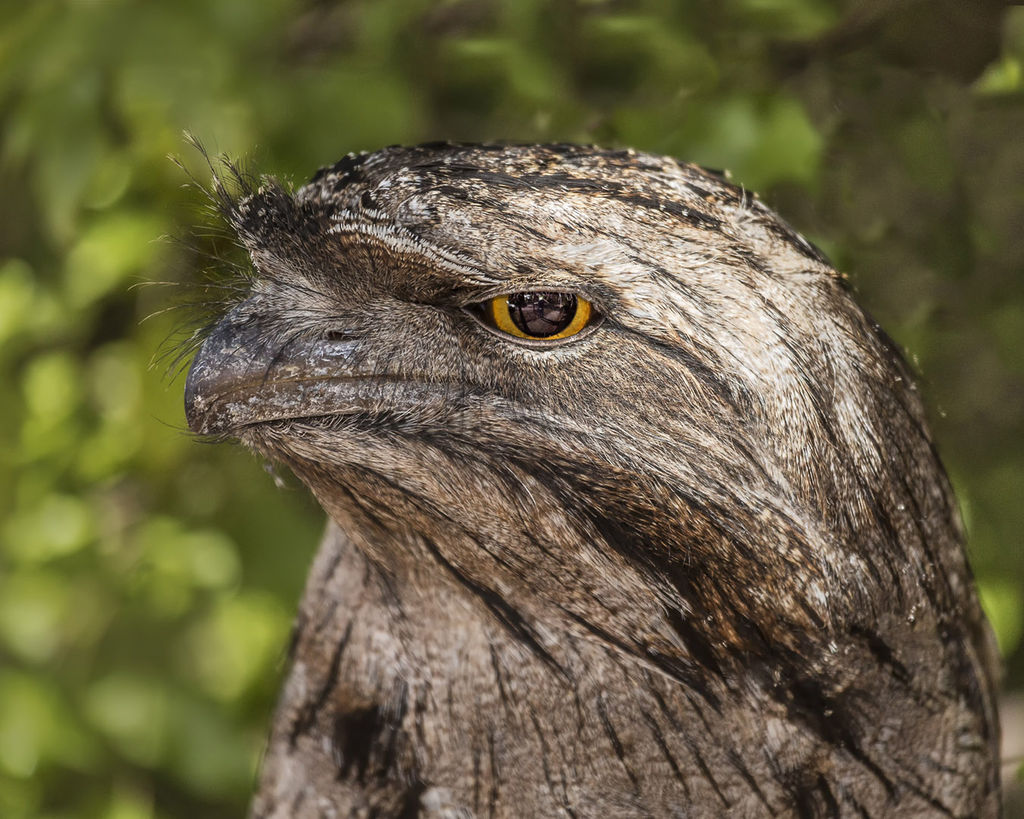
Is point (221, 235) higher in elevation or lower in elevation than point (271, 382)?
higher

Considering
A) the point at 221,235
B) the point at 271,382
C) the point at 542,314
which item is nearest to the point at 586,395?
the point at 542,314

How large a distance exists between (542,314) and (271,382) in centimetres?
43

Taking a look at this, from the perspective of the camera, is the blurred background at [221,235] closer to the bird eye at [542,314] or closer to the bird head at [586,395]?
the bird head at [586,395]

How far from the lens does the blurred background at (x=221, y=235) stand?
2.43m

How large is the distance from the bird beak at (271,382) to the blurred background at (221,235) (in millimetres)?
452

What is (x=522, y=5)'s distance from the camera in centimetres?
261

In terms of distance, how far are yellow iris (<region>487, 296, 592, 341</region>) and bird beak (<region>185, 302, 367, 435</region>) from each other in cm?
23

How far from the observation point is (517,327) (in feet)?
4.93

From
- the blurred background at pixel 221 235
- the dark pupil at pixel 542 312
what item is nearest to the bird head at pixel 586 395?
the dark pupil at pixel 542 312

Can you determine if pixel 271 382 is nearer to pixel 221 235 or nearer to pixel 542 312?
pixel 542 312

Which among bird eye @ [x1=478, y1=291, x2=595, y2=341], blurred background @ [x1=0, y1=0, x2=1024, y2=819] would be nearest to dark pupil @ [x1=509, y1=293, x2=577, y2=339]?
bird eye @ [x1=478, y1=291, x2=595, y2=341]

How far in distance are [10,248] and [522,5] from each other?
1756mm

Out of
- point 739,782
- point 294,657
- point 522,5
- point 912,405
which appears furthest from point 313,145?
point 739,782

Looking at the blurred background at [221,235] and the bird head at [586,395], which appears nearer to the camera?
the bird head at [586,395]
